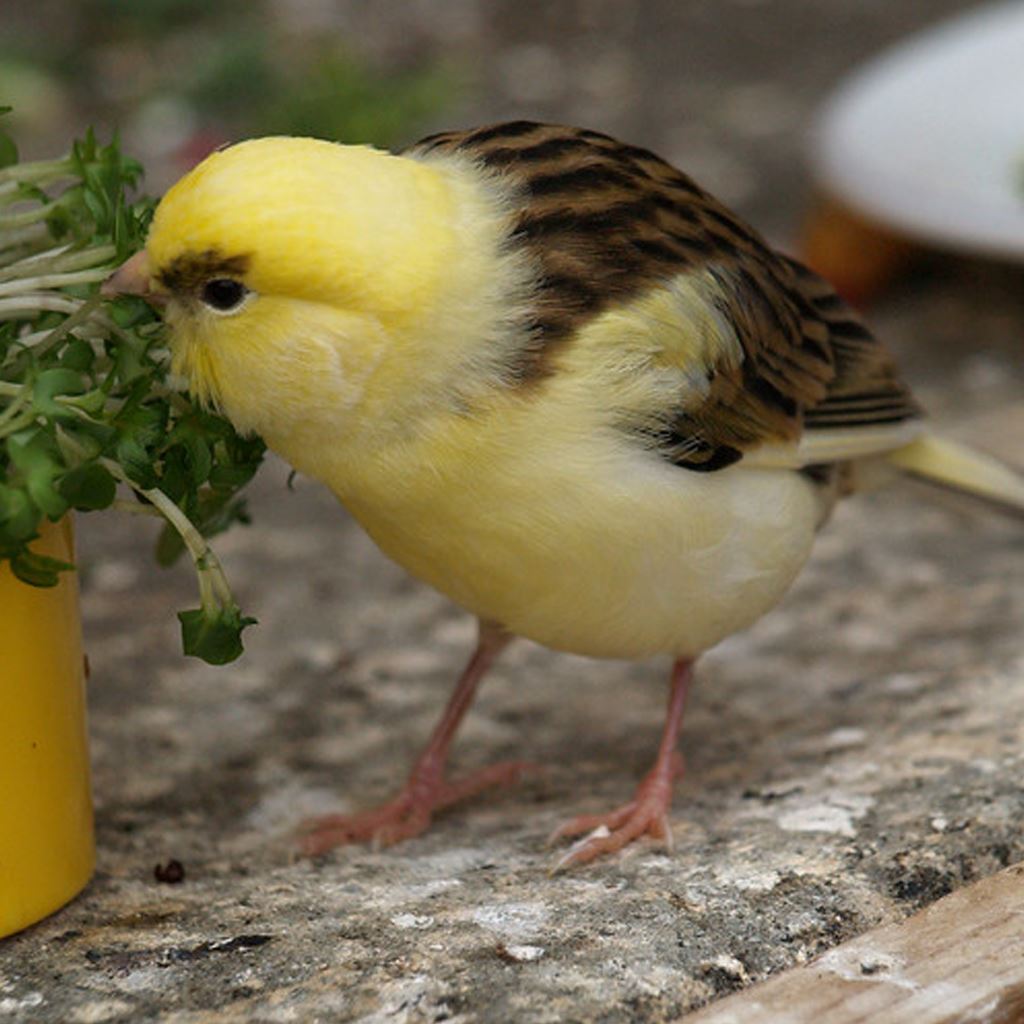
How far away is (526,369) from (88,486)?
54 cm

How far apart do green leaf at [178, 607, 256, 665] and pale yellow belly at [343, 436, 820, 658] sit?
28cm

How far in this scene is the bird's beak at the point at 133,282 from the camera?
7.18 ft

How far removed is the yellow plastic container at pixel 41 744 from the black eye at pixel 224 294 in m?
0.31

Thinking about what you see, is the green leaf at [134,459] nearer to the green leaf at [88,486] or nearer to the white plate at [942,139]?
the green leaf at [88,486]

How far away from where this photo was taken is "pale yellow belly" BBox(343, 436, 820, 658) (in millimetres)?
2326

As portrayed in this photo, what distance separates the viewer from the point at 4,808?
7.38ft

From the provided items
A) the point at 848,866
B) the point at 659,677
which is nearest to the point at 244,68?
the point at 659,677

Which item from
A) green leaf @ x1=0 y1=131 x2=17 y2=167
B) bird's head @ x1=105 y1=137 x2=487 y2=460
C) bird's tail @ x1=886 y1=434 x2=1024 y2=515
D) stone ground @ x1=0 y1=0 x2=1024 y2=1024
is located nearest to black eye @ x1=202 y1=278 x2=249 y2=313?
bird's head @ x1=105 y1=137 x2=487 y2=460

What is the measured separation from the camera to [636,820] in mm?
2623

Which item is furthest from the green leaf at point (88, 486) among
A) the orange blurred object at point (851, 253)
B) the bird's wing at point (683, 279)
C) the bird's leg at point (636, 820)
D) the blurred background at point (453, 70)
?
the blurred background at point (453, 70)

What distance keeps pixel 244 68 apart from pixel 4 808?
414cm

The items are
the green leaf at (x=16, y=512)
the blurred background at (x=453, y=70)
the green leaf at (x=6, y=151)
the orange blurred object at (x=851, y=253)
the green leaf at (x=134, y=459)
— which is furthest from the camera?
the blurred background at (x=453, y=70)

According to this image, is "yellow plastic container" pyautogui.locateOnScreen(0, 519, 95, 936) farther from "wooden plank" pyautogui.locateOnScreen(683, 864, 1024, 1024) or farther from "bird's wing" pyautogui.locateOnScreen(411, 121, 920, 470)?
"wooden plank" pyautogui.locateOnScreen(683, 864, 1024, 1024)

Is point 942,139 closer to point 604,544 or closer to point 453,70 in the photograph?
point 453,70
